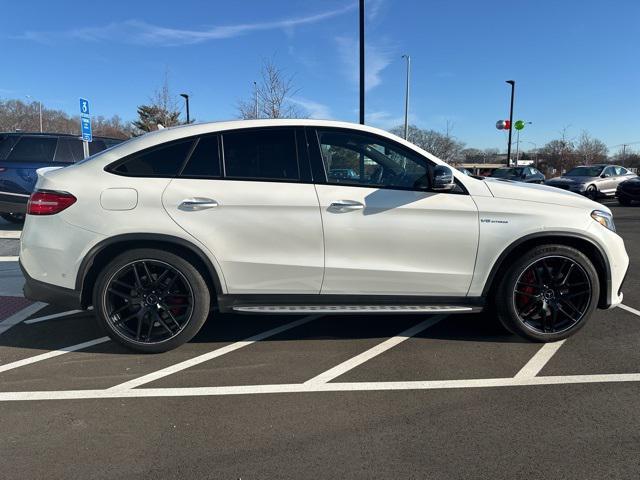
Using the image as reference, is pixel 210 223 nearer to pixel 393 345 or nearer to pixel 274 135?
pixel 274 135

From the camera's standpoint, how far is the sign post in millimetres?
9320

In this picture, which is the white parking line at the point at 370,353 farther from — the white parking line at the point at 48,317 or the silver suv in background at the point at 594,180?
the silver suv in background at the point at 594,180

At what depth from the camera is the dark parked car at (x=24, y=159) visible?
Answer: 912cm

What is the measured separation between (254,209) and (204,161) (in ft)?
1.86

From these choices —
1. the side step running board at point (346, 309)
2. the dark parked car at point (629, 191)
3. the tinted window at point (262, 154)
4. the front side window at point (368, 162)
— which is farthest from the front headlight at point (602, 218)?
the dark parked car at point (629, 191)

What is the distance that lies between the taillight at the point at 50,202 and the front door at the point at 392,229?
74.8 inches

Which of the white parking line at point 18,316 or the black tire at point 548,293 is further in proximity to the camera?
the white parking line at point 18,316

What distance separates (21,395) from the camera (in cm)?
317

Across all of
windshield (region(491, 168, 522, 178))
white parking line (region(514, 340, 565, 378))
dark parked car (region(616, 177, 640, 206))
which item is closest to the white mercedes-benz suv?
white parking line (region(514, 340, 565, 378))

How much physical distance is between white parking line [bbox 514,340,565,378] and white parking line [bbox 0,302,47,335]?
451 cm

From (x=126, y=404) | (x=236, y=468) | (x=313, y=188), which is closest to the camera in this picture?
(x=236, y=468)

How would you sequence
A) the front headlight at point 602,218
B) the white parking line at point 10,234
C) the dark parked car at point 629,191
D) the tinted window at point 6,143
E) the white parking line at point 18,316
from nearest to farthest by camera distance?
the front headlight at point 602,218
the white parking line at point 18,316
the white parking line at point 10,234
the tinted window at point 6,143
the dark parked car at point 629,191

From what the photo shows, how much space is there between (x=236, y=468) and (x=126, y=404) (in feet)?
3.48

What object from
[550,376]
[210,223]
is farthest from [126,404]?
[550,376]
